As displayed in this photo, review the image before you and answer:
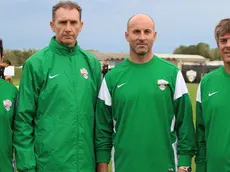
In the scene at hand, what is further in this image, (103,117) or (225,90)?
(103,117)

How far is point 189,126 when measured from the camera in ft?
13.2

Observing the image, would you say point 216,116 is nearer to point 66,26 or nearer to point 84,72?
point 84,72

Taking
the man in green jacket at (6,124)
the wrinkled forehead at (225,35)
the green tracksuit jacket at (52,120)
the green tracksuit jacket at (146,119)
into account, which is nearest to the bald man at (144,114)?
the green tracksuit jacket at (146,119)

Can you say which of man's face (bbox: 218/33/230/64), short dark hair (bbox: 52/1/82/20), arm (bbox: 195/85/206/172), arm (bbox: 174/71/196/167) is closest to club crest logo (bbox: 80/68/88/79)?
short dark hair (bbox: 52/1/82/20)

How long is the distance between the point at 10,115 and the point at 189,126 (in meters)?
1.72

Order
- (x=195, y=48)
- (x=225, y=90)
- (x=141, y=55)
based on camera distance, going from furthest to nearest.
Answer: (x=195, y=48)
(x=141, y=55)
(x=225, y=90)

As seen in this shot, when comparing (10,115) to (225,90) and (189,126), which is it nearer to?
(189,126)

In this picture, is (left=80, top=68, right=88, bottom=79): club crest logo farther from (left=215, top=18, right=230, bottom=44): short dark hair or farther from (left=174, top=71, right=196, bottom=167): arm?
(left=215, top=18, right=230, bottom=44): short dark hair

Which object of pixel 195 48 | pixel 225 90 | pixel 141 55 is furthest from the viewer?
pixel 195 48

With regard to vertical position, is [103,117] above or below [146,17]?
below

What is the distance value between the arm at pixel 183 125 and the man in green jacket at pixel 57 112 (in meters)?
0.84

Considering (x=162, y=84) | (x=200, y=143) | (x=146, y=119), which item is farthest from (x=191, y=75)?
(x=146, y=119)

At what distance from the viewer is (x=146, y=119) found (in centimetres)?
392

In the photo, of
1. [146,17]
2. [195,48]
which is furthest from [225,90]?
[195,48]
